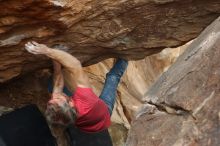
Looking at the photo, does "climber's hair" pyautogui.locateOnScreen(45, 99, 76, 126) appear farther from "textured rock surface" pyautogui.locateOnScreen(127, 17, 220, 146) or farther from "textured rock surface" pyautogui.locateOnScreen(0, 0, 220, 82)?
"textured rock surface" pyautogui.locateOnScreen(127, 17, 220, 146)

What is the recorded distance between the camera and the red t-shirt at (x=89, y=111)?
6.36 metres

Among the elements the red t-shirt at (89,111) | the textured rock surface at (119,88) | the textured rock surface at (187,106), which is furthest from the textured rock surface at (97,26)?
the textured rock surface at (187,106)

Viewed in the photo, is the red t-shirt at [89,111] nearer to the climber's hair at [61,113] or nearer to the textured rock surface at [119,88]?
the climber's hair at [61,113]

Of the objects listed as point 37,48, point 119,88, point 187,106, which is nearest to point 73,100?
point 37,48

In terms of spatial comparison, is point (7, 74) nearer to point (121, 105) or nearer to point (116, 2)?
point (116, 2)

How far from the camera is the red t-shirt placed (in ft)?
20.9

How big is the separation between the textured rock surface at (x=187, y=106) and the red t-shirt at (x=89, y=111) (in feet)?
5.07

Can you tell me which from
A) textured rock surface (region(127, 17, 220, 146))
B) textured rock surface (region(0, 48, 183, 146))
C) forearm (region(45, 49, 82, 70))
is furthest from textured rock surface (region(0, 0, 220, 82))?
textured rock surface (region(127, 17, 220, 146))

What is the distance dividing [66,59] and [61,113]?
683 millimetres

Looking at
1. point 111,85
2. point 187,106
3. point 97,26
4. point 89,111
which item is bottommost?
point 111,85

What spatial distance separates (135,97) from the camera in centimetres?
1059

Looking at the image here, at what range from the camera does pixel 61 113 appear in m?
6.00

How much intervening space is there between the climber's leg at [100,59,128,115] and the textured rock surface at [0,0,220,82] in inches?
8.8

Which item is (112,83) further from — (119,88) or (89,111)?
(119,88)
